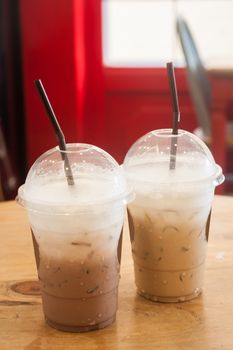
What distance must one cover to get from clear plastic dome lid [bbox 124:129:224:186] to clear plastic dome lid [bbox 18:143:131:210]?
57 mm

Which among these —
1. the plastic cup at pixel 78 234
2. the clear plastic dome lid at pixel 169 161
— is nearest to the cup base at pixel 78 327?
the plastic cup at pixel 78 234

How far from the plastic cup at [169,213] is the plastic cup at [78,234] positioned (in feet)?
0.21

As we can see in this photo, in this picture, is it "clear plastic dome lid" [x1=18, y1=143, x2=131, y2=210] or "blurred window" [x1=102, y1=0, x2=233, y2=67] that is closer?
"clear plastic dome lid" [x1=18, y1=143, x2=131, y2=210]

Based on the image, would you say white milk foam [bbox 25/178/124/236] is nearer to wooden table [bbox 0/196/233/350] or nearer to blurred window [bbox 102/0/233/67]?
wooden table [bbox 0/196/233/350]

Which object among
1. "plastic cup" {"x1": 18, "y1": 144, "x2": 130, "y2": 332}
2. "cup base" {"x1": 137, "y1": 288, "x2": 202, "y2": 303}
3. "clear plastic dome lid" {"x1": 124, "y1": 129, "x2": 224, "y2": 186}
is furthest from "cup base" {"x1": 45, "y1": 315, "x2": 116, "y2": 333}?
"clear plastic dome lid" {"x1": 124, "y1": 129, "x2": 224, "y2": 186}

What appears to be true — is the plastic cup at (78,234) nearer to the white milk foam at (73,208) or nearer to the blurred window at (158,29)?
the white milk foam at (73,208)

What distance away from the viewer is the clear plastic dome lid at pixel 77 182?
77 cm

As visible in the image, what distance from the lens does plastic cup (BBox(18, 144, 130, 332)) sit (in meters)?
0.77

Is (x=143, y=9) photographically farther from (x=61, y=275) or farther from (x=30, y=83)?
(x=61, y=275)

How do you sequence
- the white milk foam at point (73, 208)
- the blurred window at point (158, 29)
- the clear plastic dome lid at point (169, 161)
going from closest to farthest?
the white milk foam at point (73, 208) < the clear plastic dome lid at point (169, 161) < the blurred window at point (158, 29)

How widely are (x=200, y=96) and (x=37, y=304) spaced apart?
1.74 metres

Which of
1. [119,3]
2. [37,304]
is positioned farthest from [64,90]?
[37,304]

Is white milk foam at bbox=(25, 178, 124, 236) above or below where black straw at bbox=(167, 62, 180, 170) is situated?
below

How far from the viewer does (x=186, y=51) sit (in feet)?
7.89
